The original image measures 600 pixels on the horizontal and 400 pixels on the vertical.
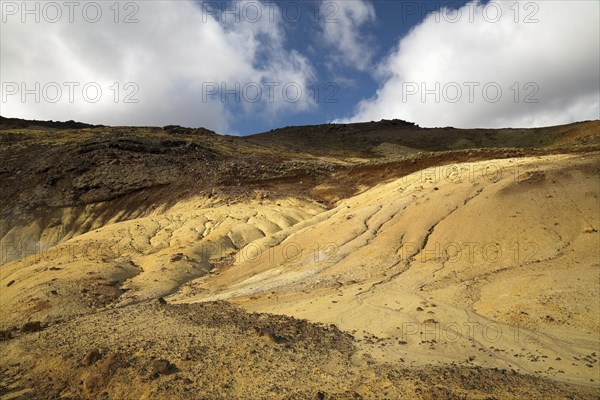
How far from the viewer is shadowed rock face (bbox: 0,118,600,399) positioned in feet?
16.8

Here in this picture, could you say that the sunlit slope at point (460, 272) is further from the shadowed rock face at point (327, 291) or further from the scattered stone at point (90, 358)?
the scattered stone at point (90, 358)

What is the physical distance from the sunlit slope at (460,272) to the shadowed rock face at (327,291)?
0.14ft

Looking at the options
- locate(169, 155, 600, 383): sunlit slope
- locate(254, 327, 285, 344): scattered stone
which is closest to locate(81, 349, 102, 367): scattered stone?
locate(254, 327, 285, 344): scattered stone

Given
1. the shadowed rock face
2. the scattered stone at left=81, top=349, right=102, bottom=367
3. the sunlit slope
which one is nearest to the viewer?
the shadowed rock face

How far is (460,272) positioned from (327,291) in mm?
2615

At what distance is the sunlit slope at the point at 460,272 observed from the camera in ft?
19.4

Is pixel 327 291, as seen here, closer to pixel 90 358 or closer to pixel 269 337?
pixel 269 337

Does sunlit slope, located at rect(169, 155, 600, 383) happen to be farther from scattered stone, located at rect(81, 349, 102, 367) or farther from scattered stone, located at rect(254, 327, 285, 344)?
Result: scattered stone, located at rect(81, 349, 102, 367)

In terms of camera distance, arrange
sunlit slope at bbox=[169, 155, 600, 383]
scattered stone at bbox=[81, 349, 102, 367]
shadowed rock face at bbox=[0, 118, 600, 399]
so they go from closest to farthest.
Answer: shadowed rock face at bbox=[0, 118, 600, 399] → scattered stone at bbox=[81, 349, 102, 367] → sunlit slope at bbox=[169, 155, 600, 383]

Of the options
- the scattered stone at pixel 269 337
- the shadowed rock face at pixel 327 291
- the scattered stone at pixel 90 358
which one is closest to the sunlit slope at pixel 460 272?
the shadowed rock face at pixel 327 291

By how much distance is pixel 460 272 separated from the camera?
27.3ft

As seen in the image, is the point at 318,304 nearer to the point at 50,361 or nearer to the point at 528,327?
the point at 528,327

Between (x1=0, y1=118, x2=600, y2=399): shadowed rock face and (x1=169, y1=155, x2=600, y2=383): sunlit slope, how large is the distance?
42mm

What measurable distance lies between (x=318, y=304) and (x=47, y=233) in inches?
620
